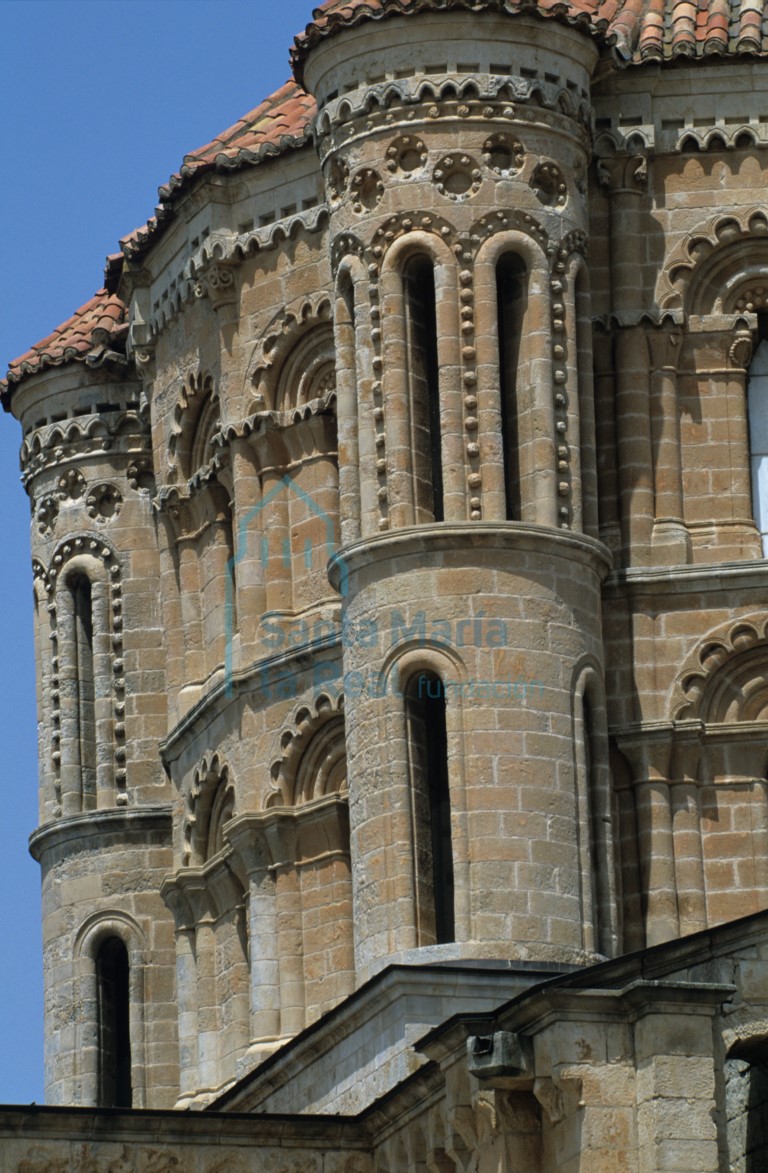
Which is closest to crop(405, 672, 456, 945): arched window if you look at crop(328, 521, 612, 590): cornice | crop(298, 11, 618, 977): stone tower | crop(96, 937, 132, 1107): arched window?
crop(298, 11, 618, 977): stone tower

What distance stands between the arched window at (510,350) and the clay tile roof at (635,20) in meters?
2.80

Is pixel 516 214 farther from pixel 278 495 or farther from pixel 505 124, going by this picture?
pixel 278 495

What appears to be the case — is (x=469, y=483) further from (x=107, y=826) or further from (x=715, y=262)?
(x=107, y=826)

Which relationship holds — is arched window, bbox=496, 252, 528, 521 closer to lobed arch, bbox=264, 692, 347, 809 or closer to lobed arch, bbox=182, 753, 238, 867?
lobed arch, bbox=264, 692, 347, 809

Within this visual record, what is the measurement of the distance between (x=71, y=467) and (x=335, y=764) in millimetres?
8206

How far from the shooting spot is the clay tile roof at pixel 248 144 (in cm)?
4938

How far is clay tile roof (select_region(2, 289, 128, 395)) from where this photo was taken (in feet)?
177

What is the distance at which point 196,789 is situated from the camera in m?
50.0

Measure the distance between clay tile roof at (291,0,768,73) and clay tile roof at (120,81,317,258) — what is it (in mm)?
2134

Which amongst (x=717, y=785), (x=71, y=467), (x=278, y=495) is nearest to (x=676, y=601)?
(x=717, y=785)

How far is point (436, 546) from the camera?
145ft

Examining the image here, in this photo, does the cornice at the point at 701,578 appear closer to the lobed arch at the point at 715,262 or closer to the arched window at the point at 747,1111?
the lobed arch at the point at 715,262

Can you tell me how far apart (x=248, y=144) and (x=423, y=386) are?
18.9 ft

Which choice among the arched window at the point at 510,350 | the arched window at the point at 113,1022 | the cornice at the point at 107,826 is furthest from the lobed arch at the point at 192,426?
the arched window at the point at 113,1022
